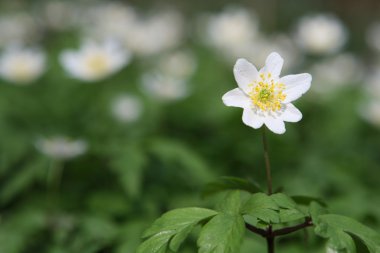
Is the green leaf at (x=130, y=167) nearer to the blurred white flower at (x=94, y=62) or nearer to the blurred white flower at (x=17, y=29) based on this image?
the blurred white flower at (x=94, y=62)

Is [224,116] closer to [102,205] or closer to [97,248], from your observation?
[102,205]

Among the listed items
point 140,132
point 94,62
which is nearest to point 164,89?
point 94,62

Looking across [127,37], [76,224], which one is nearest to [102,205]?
[76,224]

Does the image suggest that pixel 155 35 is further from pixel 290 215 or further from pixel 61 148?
pixel 290 215

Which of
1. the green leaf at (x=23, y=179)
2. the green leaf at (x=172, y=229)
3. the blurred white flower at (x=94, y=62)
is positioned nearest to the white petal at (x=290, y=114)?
the green leaf at (x=172, y=229)

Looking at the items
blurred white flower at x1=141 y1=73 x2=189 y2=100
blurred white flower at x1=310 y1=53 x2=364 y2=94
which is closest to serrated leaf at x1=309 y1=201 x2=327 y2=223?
blurred white flower at x1=141 y1=73 x2=189 y2=100

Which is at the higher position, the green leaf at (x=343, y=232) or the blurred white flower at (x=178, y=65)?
the green leaf at (x=343, y=232)
